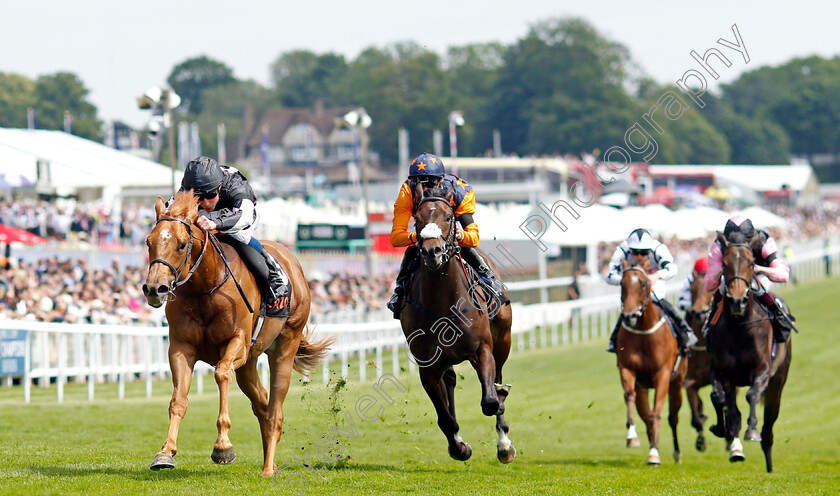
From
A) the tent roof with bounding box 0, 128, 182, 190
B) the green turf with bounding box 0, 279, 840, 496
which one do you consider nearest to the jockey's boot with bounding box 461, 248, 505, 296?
the green turf with bounding box 0, 279, 840, 496

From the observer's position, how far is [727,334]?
9.55 meters

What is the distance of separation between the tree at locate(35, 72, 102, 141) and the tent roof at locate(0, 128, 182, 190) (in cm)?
766

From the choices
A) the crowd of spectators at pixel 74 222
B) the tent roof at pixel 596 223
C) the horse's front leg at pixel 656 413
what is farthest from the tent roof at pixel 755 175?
the horse's front leg at pixel 656 413

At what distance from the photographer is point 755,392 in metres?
9.24

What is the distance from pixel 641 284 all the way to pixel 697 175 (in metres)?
67.6

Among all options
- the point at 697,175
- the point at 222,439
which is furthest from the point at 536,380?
the point at 697,175

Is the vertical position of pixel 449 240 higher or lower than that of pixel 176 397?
higher

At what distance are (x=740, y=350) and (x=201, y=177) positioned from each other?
16.9 ft

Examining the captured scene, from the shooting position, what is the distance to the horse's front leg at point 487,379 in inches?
297

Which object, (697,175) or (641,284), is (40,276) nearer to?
(641,284)

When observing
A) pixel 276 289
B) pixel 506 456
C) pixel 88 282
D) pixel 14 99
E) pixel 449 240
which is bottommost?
pixel 506 456

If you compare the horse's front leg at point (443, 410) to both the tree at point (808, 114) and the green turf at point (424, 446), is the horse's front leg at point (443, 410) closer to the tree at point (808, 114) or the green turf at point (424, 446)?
the green turf at point (424, 446)

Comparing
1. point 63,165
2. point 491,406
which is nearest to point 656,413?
point 491,406

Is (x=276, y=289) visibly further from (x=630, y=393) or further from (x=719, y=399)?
(x=719, y=399)
